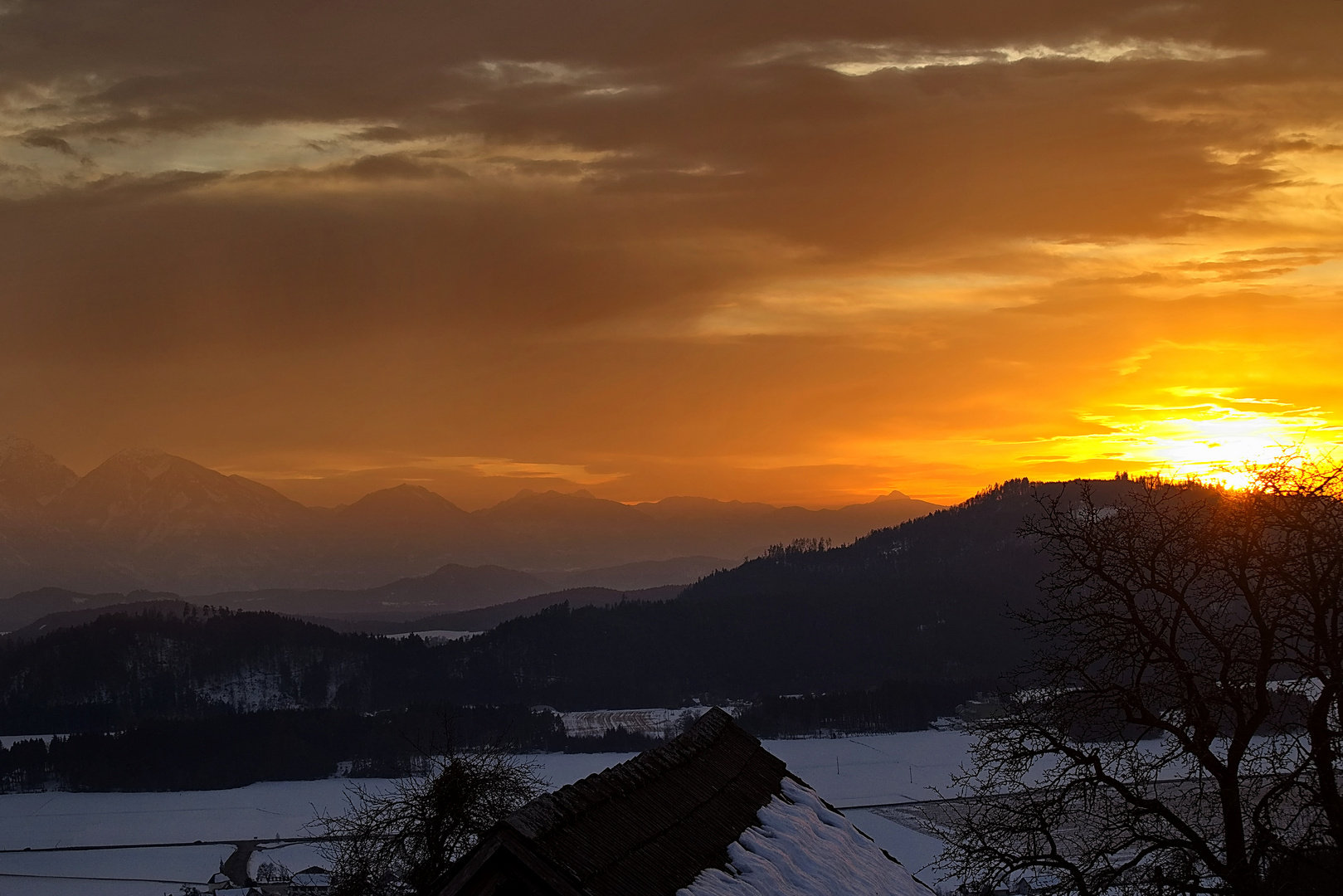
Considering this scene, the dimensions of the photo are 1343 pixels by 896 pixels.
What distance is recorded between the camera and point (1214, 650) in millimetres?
14914

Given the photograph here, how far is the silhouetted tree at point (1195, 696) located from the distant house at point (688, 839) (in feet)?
5.88

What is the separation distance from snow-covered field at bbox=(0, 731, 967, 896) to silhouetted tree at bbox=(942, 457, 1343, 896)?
62464 mm

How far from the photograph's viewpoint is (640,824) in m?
10.9

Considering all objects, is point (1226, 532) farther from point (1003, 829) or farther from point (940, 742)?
point (940, 742)

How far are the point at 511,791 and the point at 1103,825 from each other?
1461cm

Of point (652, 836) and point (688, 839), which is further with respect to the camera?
point (688, 839)

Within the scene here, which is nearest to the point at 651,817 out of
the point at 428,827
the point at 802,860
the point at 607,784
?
the point at 607,784

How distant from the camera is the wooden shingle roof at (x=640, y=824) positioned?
29.7ft

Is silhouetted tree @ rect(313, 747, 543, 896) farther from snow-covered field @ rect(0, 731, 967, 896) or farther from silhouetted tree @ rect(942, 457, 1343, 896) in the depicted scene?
snow-covered field @ rect(0, 731, 967, 896)

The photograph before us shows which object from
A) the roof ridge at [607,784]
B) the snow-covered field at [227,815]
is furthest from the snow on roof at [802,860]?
the snow-covered field at [227,815]

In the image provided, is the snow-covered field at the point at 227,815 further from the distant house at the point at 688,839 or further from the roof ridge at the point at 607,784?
the roof ridge at the point at 607,784

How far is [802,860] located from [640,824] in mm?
2985

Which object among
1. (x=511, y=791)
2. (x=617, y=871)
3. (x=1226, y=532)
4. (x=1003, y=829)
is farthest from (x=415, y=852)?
(x=1226, y=532)

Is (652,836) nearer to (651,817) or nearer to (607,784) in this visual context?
(651,817)
